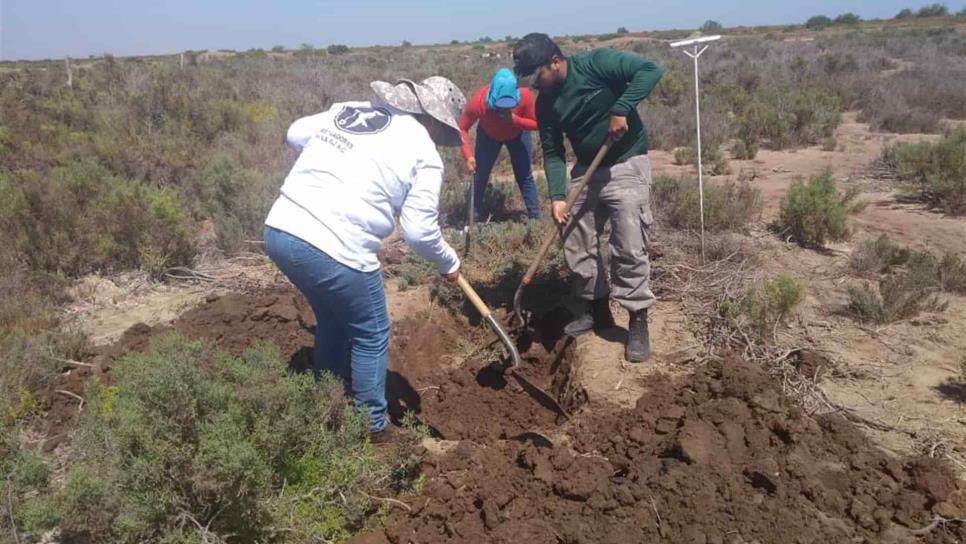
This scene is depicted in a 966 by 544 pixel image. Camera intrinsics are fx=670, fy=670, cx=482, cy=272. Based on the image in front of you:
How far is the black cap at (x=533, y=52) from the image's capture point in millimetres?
3918

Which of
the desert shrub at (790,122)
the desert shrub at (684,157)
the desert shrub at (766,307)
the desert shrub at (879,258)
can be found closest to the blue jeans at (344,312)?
the desert shrub at (766,307)

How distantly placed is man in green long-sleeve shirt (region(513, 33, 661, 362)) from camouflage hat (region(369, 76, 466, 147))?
2.76 ft

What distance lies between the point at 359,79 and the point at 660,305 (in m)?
14.8

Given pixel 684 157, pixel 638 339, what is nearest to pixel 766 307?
pixel 638 339

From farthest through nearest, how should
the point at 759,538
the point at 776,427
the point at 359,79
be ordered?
1. the point at 359,79
2. the point at 776,427
3. the point at 759,538

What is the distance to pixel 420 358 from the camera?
15.8 ft

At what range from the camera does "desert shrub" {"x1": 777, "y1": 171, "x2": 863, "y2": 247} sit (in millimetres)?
5984

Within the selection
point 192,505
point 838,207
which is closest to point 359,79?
point 838,207

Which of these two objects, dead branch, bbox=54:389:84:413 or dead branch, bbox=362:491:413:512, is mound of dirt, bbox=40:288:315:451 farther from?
dead branch, bbox=362:491:413:512

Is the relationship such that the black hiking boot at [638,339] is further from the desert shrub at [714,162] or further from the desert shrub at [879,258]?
the desert shrub at [714,162]

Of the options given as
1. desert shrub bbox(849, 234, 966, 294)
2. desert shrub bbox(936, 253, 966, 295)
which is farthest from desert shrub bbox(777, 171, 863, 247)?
desert shrub bbox(936, 253, 966, 295)

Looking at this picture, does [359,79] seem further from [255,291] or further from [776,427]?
[776,427]

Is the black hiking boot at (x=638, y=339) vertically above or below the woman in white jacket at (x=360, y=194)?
below

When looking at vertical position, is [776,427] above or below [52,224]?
below
